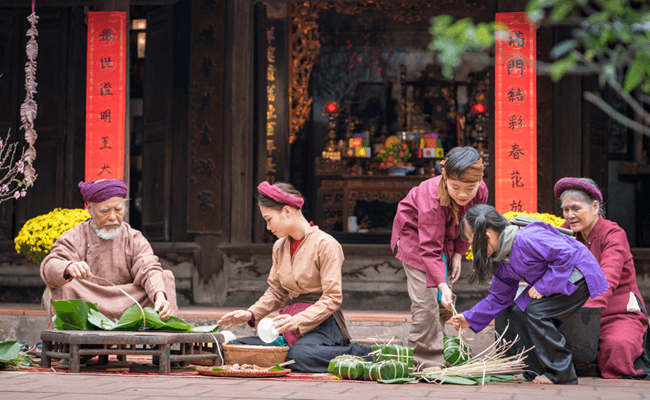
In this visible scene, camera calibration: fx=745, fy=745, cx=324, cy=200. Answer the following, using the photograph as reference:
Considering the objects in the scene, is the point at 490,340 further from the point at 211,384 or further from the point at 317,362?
the point at 211,384

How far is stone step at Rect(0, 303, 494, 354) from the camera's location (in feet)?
19.4

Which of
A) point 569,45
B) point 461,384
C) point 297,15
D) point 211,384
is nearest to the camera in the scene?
point 569,45

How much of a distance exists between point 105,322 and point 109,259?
58 cm

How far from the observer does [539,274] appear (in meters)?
4.04

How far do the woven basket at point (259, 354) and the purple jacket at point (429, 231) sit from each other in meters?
0.95

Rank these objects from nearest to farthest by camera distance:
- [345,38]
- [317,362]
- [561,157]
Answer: [317,362]
[561,157]
[345,38]

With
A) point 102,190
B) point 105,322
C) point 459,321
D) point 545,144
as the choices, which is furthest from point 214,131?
point 459,321

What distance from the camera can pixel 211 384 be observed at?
3580 millimetres

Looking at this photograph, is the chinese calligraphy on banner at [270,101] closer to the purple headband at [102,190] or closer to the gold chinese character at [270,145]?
the gold chinese character at [270,145]

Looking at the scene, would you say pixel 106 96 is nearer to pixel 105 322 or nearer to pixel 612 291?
pixel 105 322

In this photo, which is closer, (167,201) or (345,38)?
(167,201)

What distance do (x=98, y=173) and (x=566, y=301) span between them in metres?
4.43

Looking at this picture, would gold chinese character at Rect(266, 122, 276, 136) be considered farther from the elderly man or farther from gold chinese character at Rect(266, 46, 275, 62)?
the elderly man

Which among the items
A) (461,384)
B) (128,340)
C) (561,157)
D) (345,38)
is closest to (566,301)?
(461,384)
